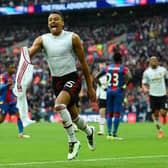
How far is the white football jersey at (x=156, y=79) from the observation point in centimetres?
1758

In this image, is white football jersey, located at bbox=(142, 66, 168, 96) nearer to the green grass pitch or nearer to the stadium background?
the green grass pitch

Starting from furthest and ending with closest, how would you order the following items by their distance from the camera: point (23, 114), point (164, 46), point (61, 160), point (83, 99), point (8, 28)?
1. point (8, 28)
2. point (164, 46)
3. point (83, 99)
4. point (61, 160)
5. point (23, 114)

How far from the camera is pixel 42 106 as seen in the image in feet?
124

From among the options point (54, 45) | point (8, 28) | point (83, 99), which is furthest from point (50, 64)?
point (8, 28)

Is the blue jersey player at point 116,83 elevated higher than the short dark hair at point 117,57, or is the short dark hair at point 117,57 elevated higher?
the short dark hair at point 117,57

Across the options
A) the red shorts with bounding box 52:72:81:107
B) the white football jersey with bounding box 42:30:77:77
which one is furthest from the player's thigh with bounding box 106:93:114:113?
the white football jersey with bounding box 42:30:77:77

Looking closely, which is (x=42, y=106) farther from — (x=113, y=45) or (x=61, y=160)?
(x=61, y=160)

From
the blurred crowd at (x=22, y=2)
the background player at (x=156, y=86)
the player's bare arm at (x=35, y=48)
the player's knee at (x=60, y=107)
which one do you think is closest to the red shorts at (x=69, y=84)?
the player's knee at (x=60, y=107)

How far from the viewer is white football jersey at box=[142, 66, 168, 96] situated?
57.7 feet

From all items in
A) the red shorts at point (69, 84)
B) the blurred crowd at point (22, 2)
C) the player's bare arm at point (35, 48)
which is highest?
the blurred crowd at point (22, 2)

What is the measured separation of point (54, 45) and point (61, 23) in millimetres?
383

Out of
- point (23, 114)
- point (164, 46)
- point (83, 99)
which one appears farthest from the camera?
point (164, 46)

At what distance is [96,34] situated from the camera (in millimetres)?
45969

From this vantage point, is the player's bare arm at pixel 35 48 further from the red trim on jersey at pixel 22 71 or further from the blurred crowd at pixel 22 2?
the blurred crowd at pixel 22 2
